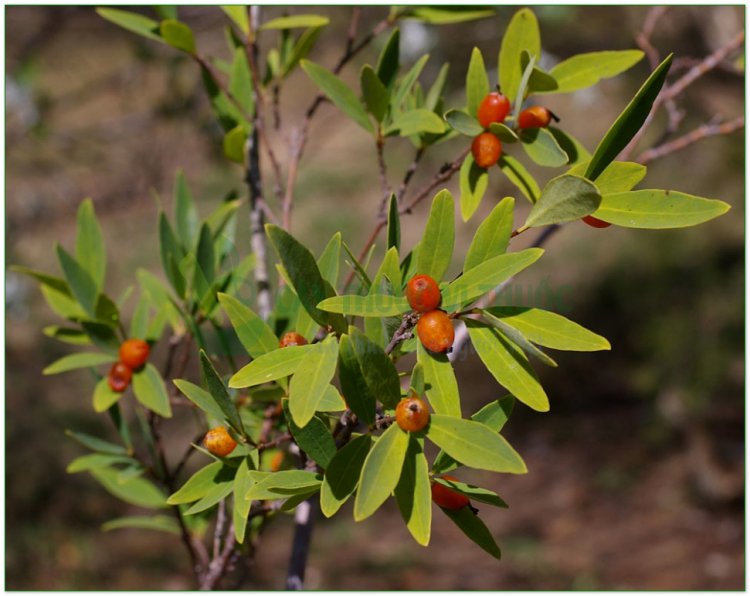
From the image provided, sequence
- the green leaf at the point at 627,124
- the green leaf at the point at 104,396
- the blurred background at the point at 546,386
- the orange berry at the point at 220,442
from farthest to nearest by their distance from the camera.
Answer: the blurred background at the point at 546,386 < the green leaf at the point at 104,396 < the orange berry at the point at 220,442 < the green leaf at the point at 627,124

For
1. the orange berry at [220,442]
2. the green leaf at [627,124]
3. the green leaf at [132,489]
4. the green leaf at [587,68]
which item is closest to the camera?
the green leaf at [627,124]

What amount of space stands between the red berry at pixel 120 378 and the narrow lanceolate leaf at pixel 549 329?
437 mm

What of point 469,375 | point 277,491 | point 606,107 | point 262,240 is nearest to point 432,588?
point 469,375

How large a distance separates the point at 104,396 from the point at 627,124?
1.92ft

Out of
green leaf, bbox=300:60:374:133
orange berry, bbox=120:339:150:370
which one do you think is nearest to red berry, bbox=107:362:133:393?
orange berry, bbox=120:339:150:370

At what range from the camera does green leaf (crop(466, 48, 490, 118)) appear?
26.4 inches

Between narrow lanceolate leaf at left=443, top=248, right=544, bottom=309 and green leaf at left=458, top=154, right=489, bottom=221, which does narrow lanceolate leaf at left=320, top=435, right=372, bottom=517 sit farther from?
green leaf at left=458, top=154, right=489, bottom=221

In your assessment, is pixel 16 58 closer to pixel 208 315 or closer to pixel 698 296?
pixel 208 315

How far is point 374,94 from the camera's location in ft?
A: 2.42

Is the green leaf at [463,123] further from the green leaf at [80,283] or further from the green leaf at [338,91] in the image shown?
the green leaf at [80,283]

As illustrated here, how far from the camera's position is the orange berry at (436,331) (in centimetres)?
51

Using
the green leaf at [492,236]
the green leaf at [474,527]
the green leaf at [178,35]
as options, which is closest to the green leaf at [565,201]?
the green leaf at [492,236]

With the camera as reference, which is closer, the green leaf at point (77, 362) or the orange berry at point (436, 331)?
the orange berry at point (436, 331)

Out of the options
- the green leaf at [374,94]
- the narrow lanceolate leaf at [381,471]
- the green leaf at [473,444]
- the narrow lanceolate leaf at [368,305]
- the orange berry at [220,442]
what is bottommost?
the orange berry at [220,442]
